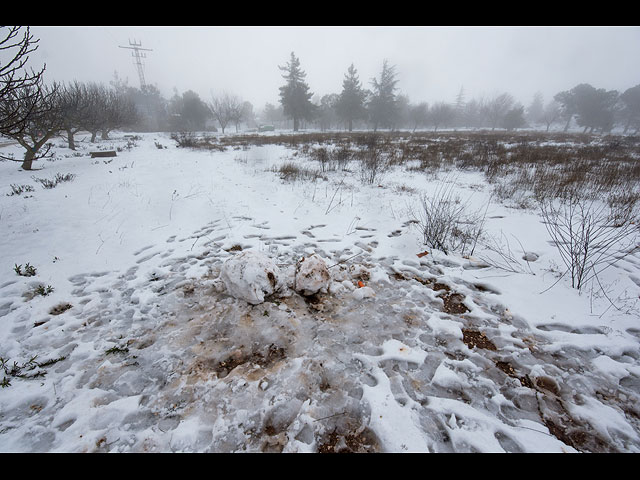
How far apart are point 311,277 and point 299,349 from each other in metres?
0.88

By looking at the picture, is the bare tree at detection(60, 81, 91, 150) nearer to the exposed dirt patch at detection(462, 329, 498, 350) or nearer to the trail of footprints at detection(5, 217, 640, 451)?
the trail of footprints at detection(5, 217, 640, 451)

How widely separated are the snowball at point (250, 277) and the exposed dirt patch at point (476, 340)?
2.09 meters

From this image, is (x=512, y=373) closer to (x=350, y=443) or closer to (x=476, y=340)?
(x=476, y=340)

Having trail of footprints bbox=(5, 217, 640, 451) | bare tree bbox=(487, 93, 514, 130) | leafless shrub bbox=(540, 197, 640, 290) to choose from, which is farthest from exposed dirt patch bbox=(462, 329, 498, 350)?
bare tree bbox=(487, 93, 514, 130)

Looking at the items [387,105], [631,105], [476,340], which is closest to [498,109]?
[631,105]

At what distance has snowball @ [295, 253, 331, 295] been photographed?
109 inches

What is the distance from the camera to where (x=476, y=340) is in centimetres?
225

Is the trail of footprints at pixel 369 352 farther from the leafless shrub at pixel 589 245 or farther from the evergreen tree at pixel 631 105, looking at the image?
the evergreen tree at pixel 631 105

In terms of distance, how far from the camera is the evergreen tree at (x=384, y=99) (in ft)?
116

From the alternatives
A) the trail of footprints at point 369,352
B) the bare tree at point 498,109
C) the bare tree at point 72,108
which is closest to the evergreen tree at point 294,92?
the bare tree at point 72,108

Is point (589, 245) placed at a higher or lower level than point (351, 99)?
lower

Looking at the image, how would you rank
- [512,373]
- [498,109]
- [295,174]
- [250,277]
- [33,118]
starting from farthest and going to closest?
[498,109] < [295,174] < [33,118] < [250,277] < [512,373]

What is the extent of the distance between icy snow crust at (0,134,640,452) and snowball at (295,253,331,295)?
0.09m
